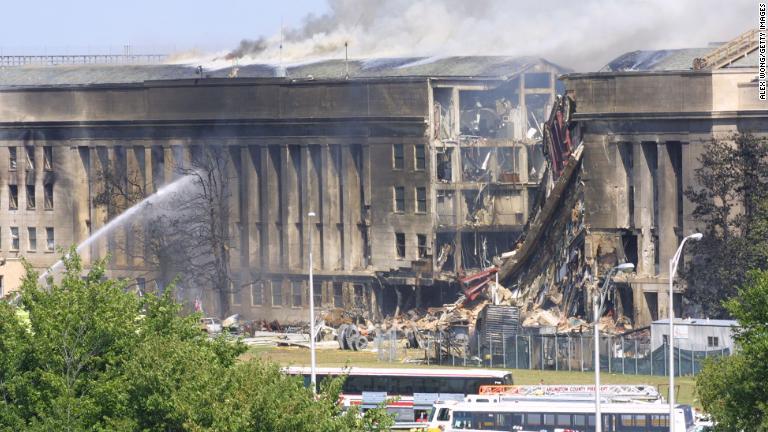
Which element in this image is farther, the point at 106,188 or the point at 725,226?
the point at 106,188

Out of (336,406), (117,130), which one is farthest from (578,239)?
(336,406)

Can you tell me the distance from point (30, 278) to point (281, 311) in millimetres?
48183

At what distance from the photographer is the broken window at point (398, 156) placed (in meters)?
106

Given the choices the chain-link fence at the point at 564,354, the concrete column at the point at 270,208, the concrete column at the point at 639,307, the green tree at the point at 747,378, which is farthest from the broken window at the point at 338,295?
the green tree at the point at 747,378

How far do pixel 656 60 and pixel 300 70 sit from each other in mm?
21372

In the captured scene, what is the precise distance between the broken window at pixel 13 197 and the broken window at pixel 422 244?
921 inches

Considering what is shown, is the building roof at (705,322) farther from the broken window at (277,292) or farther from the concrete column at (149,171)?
the concrete column at (149,171)

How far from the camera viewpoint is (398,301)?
104 meters

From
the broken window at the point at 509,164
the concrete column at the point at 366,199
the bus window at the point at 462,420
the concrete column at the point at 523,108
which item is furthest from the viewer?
the concrete column at the point at 366,199

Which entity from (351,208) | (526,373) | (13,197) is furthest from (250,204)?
(526,373)

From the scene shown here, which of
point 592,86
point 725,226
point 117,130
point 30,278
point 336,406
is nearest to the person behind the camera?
point 336,406

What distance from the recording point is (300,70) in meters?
115

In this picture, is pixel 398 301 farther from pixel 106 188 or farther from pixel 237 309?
pixel 106 188

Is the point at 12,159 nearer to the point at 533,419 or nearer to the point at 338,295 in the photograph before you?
the point at 338,295
